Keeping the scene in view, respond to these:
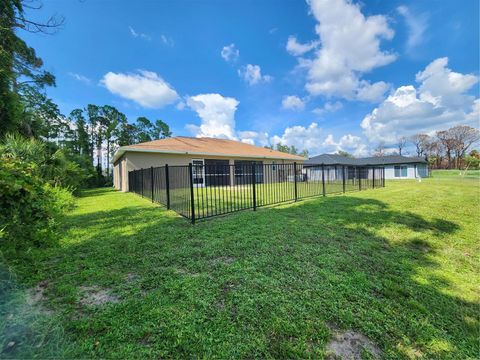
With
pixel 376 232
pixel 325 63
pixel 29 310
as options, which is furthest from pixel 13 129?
pixel 325 63

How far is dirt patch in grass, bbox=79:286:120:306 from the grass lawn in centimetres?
2

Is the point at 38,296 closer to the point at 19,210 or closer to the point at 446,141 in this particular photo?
the point at 19,210

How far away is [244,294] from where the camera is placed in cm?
215

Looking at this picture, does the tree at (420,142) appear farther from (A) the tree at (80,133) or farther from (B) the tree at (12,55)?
(A) the tree at (80,133)

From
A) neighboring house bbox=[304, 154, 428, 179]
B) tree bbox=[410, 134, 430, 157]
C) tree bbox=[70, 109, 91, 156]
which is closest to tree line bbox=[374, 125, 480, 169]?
tree bbox=[410, 134, 430, 157]

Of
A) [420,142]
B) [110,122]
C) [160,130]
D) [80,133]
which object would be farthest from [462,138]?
[80,133]

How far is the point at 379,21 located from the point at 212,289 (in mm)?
12029

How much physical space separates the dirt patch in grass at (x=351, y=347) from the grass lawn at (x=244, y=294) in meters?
0.05

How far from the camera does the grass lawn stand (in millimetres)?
1562

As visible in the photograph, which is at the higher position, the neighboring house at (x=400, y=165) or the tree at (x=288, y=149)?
the tree at (x=288, y=149)

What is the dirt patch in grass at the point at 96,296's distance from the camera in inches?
81.4

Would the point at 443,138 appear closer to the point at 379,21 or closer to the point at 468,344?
the point at 379,21

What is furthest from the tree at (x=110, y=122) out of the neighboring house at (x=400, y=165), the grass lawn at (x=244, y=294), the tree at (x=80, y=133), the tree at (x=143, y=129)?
the grass lawn at (x=244, y=294)

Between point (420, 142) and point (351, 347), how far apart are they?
5929cm
